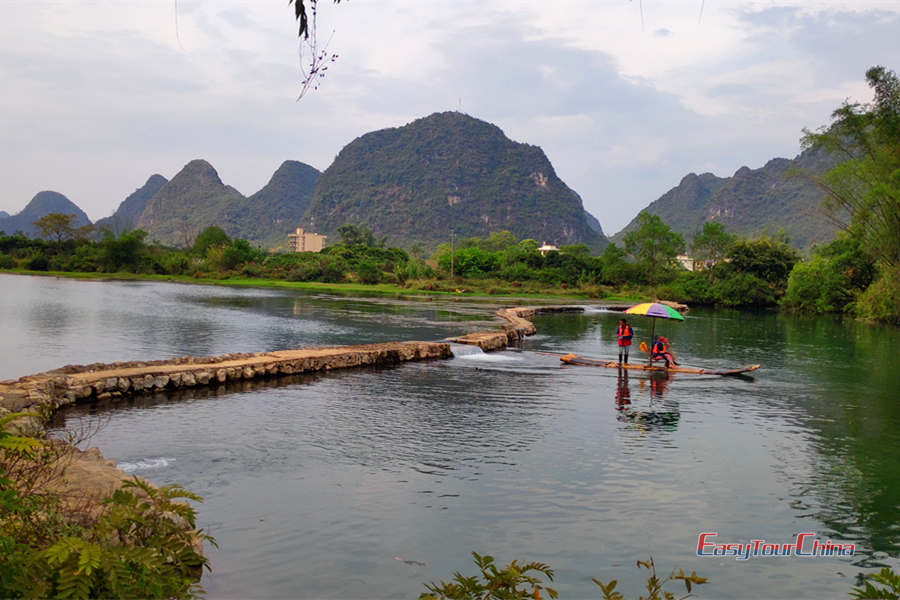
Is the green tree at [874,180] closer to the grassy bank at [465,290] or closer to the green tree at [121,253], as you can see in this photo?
the grassy bank at [465,290]

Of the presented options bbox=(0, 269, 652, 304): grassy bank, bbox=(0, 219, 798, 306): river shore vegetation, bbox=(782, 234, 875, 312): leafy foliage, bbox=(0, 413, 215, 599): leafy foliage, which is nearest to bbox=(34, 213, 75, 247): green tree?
bbox=(0, 219, 798, 306): river shore vegetation

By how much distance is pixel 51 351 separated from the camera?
65.2 ft

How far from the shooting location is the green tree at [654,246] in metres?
75.8

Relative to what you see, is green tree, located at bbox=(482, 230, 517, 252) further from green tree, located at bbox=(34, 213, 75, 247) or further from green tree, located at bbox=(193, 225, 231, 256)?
green tree, located at bbox=(34, 213, 75, 247)

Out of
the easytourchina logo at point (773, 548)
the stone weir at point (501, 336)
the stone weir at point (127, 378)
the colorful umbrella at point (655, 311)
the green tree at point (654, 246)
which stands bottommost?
the easytourchina logo at point (773, 548)

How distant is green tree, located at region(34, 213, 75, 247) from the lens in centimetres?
10719

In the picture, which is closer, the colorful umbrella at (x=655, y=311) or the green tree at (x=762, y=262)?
the colorful umbrella at (x=655, y=311)

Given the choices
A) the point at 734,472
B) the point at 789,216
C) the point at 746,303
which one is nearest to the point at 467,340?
the point at 734,472

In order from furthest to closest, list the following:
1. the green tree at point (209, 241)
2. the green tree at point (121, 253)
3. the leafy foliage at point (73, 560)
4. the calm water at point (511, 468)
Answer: the green tree at point (209, 241)
the green tree at point (121, 253)
the calm water at point (511, 468)
the leafy foliage at point (73, 560)

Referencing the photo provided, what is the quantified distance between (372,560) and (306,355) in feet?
40.9

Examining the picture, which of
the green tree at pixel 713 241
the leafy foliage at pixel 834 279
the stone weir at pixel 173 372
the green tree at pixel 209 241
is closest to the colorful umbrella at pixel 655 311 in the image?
the stone weir at pixel 173 372

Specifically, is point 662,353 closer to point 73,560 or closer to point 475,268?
point 73,560

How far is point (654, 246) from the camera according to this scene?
250 feet

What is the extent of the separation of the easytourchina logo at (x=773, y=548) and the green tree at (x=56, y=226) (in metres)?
119
